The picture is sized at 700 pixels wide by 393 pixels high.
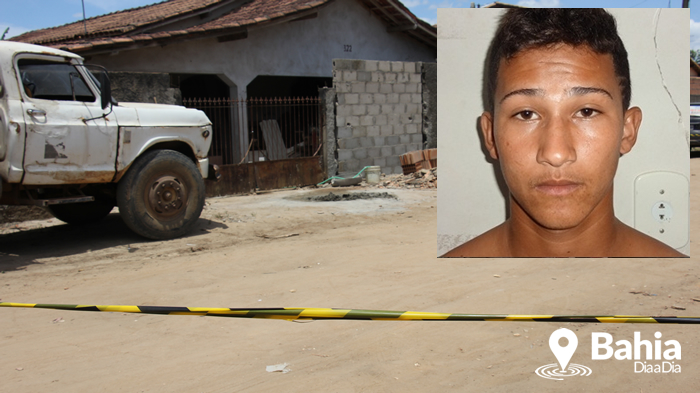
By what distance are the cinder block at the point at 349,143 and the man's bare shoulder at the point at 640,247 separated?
997 centimetres

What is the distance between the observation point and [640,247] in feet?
13.2

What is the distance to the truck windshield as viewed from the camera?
6.70 meters

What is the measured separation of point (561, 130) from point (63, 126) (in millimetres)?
5385

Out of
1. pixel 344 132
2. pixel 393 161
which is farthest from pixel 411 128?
pixel 344 132

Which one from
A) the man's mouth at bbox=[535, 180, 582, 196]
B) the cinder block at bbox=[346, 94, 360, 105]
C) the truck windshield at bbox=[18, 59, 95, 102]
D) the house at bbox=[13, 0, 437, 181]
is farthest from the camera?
the cinder block at bbox=[346, 94, 360, 105]

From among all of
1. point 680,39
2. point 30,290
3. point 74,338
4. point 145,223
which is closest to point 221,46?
point 145,223

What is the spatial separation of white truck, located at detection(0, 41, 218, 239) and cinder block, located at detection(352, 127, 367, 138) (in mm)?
5862

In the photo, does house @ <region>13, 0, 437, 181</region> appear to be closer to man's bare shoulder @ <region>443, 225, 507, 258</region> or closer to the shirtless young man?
man's bare shoulder @ <region>443, 225, 507, 258</region>

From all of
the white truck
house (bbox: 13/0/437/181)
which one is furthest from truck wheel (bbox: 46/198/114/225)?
house (bbox: 13/0/437/181)

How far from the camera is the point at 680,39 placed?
3885mm

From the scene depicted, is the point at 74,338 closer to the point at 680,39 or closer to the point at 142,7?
the point at 680,39

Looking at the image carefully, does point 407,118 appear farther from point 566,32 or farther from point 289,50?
point 566,32

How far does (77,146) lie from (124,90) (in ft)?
11.2

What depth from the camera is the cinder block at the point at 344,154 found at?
13.7 m
